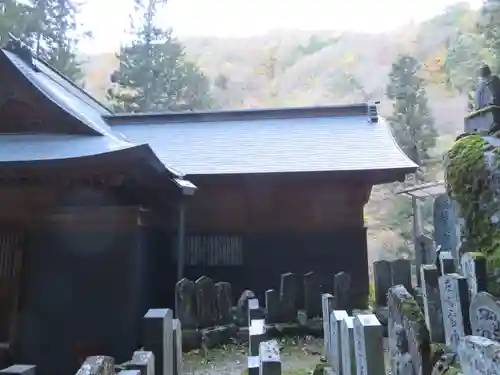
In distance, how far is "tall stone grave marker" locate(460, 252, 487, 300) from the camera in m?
3.54

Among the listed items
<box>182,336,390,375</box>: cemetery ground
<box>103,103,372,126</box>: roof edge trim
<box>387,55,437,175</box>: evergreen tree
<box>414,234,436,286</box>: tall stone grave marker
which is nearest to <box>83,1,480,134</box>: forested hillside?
<box>387,55,437,175</box>: evergreen tree

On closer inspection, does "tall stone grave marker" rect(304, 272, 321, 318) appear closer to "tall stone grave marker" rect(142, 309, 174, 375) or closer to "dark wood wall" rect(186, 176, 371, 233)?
"dark wood wall" rect(186, 176, 371, 233)

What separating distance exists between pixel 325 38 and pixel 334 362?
5788 cm

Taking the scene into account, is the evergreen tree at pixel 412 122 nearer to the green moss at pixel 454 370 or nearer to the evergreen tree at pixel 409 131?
the evergreen tree at pixel 409 131

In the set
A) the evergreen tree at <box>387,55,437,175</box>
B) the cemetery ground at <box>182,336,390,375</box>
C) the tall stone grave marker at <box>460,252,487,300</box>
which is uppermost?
the evergreen tree at <box>387,55,437,175</box>

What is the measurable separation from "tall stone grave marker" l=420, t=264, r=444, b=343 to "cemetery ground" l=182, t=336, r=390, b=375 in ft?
5.31

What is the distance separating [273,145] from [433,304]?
718cm

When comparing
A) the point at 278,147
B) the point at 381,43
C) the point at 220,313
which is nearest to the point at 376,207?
the point at 278,147

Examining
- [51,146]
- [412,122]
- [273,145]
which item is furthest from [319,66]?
[51,146]

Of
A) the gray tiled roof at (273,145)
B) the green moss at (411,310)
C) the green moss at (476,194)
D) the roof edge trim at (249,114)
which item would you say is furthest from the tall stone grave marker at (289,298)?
the roof edge trim at (249,114)

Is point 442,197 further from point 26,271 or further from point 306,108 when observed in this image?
point 26,271

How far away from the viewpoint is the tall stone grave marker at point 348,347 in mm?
3850

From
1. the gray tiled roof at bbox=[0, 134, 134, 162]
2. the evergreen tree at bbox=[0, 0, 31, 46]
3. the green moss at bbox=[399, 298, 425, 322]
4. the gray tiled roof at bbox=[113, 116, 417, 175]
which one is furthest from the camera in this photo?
the evergreen tree at bbox=[0, 0, 31, 46]

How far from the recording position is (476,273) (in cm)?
357
